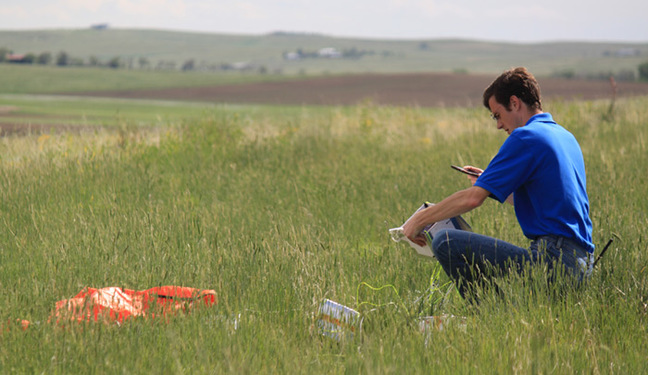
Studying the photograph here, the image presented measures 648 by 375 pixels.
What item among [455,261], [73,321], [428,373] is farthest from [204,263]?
[428,373]

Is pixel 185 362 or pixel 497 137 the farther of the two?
pixel 497 137

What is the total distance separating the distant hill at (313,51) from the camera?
13112 centimetres

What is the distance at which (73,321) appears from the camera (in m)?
3.21

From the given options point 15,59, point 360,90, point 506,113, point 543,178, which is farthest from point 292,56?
point 543,178

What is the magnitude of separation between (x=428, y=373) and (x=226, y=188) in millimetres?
5140

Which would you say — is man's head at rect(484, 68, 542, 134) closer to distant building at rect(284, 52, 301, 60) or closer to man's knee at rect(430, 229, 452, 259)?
man's knee at rect(430, 229, 452, 259)

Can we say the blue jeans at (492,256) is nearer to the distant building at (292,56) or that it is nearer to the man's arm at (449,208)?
the man's arm at (449,208)

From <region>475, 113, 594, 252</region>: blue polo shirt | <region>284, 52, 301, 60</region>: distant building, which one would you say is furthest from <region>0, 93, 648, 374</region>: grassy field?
<region>284, 52, 301, 60</region>: distant building

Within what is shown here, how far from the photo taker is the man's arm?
3.68 metres

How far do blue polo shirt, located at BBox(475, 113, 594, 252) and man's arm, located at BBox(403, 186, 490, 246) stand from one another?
2.9 inches

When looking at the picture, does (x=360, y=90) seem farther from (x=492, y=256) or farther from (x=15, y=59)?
(x=15, y=59)

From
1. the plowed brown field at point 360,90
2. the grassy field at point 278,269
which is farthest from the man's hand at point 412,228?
the plowed brown field at point 360,90

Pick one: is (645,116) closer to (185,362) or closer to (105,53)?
(185,362)

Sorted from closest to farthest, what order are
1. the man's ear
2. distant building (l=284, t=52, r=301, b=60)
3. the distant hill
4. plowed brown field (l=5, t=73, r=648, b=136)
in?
the man's ear → plowed brown field (l=5, t=73, r=648, b=136) → the distant hill → distant building (l=284, t=52, r=301, b=60)
